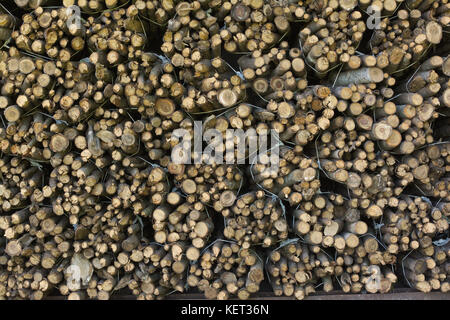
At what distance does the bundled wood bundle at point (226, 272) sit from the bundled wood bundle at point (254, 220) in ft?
0.34

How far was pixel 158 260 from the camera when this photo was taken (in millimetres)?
3127

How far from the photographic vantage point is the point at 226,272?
312 cm

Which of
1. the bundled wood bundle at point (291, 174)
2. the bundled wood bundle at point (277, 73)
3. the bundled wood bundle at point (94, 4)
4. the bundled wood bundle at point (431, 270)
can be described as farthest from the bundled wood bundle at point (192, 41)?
the bundled wood bundle at point (431, 270)

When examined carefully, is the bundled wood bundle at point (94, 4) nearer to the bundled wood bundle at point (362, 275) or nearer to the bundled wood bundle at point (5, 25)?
the bundled wood bundle at point (5, 25)

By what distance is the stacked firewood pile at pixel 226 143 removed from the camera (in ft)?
9.79

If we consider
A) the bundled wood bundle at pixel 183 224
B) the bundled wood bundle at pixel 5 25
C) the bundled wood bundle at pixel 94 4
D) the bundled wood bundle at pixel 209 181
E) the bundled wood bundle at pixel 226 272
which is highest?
the bundled wood bundle at pixel 94 4

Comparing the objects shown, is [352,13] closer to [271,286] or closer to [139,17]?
[139,17]

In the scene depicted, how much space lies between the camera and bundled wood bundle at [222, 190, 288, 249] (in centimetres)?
303

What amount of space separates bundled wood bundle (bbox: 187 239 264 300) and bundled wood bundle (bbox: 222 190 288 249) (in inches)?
4.0

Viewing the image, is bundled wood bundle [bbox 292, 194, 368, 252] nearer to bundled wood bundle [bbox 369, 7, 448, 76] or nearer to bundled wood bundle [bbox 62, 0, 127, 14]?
bundled wood bundle [bbox 369, 7, 448, 76]

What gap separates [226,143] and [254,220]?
613 mm

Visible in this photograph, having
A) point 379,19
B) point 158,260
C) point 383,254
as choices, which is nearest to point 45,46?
point 158,260

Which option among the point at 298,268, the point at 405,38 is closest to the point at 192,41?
the point at 405,38

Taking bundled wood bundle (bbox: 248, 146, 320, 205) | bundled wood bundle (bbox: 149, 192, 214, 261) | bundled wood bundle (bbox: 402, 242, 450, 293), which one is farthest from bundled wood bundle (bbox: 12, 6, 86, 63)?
bundled wood bundle (bbox: 402, 242, 450, 293)
